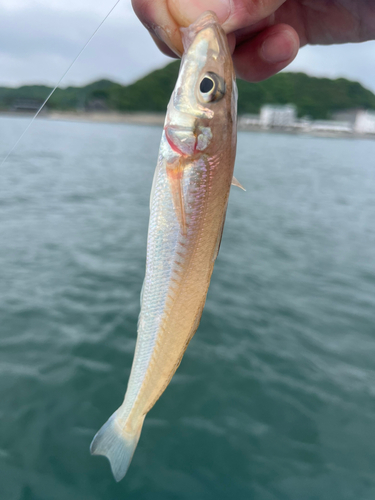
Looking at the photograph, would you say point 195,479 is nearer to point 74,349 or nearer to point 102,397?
point 102,397

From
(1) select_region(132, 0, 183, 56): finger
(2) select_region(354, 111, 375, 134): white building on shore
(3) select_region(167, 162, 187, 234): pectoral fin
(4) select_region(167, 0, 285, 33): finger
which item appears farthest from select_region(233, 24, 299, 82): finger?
(2) select_region(354, 111, 375, 134): white building on shore

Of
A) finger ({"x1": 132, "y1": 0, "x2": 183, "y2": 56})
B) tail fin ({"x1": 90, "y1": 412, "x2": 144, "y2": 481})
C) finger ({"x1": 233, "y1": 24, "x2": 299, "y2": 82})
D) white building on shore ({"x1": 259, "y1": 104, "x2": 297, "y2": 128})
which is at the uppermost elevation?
white building on shore ({"x1": 259, "y1": 104, "x2": 297, "y2": 128})

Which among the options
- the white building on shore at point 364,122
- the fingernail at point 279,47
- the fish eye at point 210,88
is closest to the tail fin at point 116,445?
the fish eye at point 210,88

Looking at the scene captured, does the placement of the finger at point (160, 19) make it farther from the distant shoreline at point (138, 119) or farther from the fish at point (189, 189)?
the distant shoreline at point (138, 119)

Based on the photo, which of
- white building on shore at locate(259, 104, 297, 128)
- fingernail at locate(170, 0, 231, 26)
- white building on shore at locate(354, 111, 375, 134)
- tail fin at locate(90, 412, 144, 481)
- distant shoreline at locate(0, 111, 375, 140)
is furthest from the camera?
white building on shore at locate(354, 111, 375, 134)

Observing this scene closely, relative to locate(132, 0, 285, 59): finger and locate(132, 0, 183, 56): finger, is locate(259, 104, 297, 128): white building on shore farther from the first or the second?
locate(132, 0, 183, 56): finger

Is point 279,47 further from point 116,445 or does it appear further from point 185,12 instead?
point 116,445

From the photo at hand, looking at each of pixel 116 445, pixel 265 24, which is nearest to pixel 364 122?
pixel 265 24

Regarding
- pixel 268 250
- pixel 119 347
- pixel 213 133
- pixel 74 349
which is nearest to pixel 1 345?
pixel 74 349
